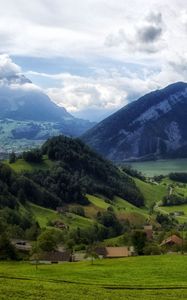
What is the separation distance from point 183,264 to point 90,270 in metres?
18.7

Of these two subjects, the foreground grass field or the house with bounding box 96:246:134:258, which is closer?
the foreground grass field

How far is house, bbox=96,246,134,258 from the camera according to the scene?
485ft

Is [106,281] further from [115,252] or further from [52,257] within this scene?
[115,252]

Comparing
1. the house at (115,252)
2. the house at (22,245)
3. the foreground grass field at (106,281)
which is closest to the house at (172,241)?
the house at (115,252)

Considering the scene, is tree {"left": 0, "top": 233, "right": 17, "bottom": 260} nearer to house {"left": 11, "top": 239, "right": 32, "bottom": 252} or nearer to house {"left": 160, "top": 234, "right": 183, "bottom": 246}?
house {"left": 11, "top": 239, "right": 32, "bottom": 252}

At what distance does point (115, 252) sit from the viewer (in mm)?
153500

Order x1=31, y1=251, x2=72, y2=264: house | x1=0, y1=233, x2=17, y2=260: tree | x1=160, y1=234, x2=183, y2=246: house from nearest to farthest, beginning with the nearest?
1. x1=0, y1=233, x2=17, y2=260: tree
2. x1=31, y1=251, x2=72, y2=264: house
3. x1=160, y1=234, x2=183, y2=246: house

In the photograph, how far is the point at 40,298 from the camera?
4728 centimetres

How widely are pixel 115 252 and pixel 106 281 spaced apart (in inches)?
2968

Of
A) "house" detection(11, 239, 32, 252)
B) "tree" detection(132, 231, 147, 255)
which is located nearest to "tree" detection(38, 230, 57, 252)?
"house" detection(11, 239, 32, 252)

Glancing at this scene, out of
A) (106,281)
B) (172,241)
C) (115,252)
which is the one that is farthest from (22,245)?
(106,281)

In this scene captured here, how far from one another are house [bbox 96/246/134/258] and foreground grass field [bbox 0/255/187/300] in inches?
1394

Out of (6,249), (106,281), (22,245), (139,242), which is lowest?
(22,245)

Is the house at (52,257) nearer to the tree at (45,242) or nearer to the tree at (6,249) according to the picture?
the tree at (45,242)
